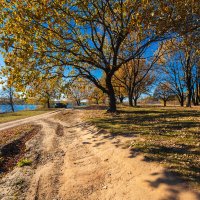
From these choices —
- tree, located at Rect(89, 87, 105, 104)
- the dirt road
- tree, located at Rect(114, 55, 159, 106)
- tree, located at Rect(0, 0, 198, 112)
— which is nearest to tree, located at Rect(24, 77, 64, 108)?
tree, located at Rect(0, 0, 198, 112)

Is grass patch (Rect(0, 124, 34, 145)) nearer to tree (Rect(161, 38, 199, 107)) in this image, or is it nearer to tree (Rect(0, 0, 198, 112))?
tree (Rect(0, 0, 198, 112))

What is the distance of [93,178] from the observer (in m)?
6.79

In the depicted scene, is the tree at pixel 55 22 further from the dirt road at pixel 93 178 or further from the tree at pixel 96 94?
the tree at pixel 96 94

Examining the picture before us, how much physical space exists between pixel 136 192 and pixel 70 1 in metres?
14.5

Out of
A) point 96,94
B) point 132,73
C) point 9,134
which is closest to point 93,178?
point 9,134

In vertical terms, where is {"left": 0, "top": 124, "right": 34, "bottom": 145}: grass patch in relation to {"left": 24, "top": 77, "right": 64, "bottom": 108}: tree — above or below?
below

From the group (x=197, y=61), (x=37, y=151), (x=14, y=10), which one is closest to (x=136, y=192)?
(x=37, y=151)

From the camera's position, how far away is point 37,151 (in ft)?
35.3

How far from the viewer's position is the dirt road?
5.30m

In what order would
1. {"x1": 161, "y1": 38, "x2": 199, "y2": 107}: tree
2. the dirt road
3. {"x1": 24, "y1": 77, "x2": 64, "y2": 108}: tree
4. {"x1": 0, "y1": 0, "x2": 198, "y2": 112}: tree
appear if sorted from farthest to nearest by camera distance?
1. {"x1": 161, "y1": 38, "x2": 199, "y2": 107}: tree
2. {"x1": 24, "y1": 77, "x2": 64, "y2": 108}: tree
3. {"x1": 0, "y1": 0, "x2": 198, "y2": 112}: tree
4. the dirt road

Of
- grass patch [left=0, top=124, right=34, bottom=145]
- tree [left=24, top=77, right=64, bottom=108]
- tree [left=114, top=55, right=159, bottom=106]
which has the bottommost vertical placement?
grass patch [left=0, top=124, right=34, bottom=145]

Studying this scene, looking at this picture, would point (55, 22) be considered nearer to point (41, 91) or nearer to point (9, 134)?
point (41, 91)

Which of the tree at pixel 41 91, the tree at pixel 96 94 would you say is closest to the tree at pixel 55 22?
the tree at pixel 41 91

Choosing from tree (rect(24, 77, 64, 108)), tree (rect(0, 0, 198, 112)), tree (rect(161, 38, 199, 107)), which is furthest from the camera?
tree (rect(161, 38, 199, 107))
